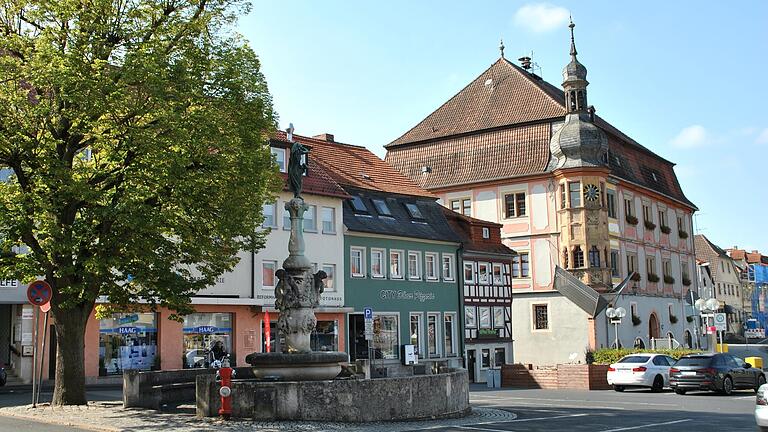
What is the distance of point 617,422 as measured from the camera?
695 inches

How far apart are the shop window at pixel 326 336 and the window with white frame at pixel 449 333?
7.38 metres

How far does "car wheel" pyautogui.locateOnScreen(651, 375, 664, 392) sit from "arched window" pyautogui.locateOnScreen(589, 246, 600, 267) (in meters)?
21.3

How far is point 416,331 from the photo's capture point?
142ft

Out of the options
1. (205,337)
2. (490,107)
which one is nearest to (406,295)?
(205,337)

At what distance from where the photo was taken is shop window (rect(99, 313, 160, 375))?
32.5 m

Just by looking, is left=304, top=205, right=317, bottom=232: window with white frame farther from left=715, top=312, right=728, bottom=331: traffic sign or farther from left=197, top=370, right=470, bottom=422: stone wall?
left=197, top=370, right=470, bottom=422: stone wall

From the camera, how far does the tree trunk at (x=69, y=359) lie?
19.9 metres

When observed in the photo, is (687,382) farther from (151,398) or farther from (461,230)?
(461,230)

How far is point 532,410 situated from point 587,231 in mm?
32072

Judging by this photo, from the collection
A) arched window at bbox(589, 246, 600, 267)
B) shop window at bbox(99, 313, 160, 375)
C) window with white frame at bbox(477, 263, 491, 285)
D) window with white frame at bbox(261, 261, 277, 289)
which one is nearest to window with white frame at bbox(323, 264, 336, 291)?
window with white frame at bbox(261, 261, 277, 289)

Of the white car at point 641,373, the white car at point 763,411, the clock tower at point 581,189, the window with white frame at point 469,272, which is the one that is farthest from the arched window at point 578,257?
the white car at point 763,411

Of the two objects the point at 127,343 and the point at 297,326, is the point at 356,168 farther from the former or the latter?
the point at 297,326

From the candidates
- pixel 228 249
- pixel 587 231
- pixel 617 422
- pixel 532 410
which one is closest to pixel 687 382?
pixel 532 410

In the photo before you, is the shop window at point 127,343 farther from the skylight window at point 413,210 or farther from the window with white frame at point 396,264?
the skylight window at point 413,210
